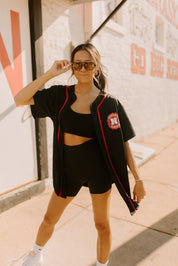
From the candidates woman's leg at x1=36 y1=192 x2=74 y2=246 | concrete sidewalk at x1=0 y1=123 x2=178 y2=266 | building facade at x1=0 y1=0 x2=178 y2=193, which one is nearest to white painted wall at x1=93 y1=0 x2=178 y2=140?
building facade at x1=0 y1=0 x2=178 y2=193

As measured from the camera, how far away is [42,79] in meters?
1.71

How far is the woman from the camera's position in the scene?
5.47 feet

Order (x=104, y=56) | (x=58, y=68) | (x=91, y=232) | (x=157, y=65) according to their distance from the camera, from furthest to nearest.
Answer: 1. (x=157, y=65)
2. (x=104, y=56)
3. (x=91, y=232)
4. (x=58, y=68)

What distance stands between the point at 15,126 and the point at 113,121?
82.4 inches

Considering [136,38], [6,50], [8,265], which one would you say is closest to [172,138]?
[136,38]

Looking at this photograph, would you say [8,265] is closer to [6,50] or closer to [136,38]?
[6,50]

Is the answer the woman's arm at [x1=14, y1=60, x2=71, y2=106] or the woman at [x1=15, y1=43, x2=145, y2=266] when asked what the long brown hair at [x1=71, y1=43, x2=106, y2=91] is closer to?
the woman at [x1=15, y1=43, x2=145, y2=266]

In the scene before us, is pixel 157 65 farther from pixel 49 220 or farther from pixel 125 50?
pixel 49 220

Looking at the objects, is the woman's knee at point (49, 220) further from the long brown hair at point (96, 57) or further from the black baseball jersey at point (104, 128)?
the long brown hair at point (96, 57)

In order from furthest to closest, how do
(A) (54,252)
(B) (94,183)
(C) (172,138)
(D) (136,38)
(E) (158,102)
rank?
1. (E) (158,102)
2. (C) (172,138)
3. (D) (136,38)
4. (A) (54,252)
5. (B) (94,183)

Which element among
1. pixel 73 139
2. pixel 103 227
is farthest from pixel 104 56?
pixel 103 227

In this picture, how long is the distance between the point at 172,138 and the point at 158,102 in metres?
1.70

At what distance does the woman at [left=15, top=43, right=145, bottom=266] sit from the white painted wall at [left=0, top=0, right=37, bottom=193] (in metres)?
1.54

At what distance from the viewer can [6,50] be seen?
3.14 meters
